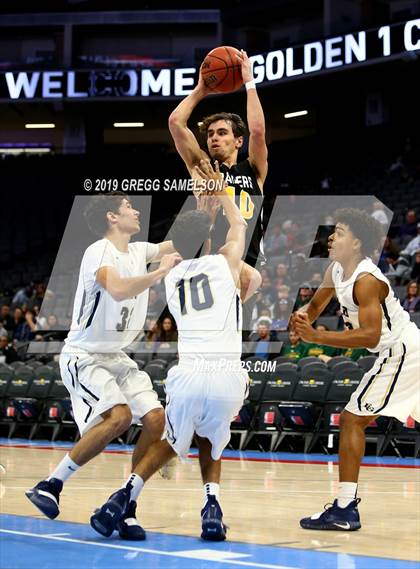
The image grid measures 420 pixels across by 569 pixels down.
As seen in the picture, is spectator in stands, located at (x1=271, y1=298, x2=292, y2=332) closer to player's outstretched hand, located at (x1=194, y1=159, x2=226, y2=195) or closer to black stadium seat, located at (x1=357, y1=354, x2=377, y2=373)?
black stadium seat, located at (x1=357, y1=354, x2=377, y2=373)

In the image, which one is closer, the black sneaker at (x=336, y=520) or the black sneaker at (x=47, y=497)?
the black sneaker at (x=47, y=497)

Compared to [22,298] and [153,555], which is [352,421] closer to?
[153,555]

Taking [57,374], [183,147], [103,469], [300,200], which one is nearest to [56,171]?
[300,200]

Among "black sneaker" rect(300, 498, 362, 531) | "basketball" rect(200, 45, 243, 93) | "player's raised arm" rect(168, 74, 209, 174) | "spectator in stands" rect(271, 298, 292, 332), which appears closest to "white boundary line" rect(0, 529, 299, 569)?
"black sneaker" rect(300, 498, 362, 531)

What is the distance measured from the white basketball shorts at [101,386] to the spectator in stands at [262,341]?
5.78m

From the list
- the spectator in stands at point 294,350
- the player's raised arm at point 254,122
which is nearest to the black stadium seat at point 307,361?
the spectator in stands at point 294,350

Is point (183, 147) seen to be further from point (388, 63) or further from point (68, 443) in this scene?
point (388, 63)

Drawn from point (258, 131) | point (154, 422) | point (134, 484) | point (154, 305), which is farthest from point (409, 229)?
point (134, 484)

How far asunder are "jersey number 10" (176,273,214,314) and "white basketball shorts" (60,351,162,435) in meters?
0.70

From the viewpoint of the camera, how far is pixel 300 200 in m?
19.3

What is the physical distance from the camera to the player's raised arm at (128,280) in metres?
5.12

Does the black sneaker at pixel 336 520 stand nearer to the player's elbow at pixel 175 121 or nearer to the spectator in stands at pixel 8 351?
the player's elbow at pixel 175 121

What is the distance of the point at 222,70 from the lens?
20.7 feet

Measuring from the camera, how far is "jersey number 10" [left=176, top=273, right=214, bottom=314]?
5123mm
